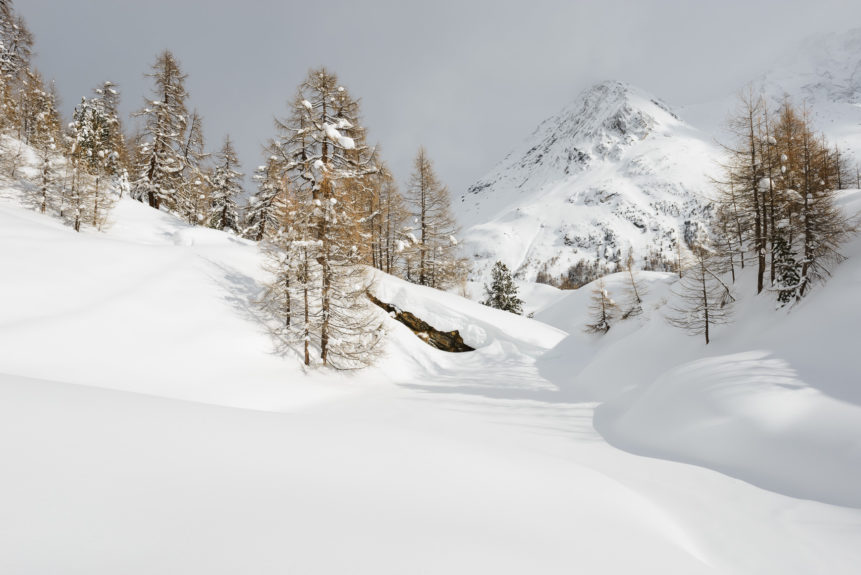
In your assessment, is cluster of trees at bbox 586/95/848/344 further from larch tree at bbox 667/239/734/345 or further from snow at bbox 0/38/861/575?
snow at bbox 0/38/861/575

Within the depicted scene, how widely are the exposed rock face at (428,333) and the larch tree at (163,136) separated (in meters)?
21.8

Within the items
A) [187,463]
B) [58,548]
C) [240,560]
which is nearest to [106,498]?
[58,548]

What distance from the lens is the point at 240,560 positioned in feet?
5.59

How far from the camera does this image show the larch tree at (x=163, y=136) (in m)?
25.7

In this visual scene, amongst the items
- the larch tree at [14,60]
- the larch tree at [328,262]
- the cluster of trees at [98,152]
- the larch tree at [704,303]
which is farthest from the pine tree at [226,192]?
the larch tree at [704,303]

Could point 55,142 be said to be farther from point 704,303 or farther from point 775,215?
point 775,215

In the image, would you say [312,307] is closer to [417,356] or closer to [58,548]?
[417,356]

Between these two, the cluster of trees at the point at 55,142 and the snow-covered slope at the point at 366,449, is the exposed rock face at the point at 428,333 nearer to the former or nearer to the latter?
the snow-covered slope at the point at 366,449

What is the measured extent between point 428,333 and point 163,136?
2560cm

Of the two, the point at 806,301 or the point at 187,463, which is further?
the point at 806,301

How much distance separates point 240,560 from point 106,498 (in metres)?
0.84

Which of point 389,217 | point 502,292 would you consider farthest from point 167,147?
point 502,292

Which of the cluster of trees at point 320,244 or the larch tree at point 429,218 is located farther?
the larch tree at point 429,218

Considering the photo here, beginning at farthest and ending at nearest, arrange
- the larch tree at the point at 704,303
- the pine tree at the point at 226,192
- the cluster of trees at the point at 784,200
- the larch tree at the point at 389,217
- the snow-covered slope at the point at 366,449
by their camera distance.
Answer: the pine tree at the point at 226,192 < the larch tree at the point at 389,217 < the larch tree at the point at 704,303 < the cluster of trees at the point at 784,200 < the snow-covered slope at the point at 366,449
